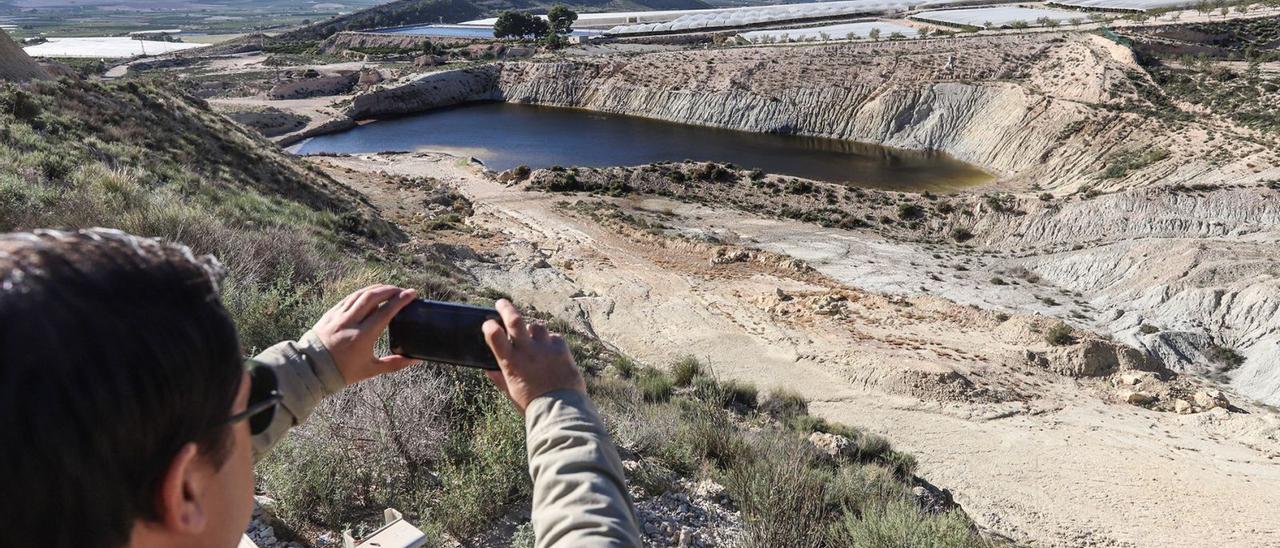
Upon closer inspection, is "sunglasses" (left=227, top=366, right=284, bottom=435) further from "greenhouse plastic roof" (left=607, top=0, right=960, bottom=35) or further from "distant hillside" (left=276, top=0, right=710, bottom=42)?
"distant hillside" (left=276, top=0, right=710, bottom=42)

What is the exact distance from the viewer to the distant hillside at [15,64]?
21692 mm

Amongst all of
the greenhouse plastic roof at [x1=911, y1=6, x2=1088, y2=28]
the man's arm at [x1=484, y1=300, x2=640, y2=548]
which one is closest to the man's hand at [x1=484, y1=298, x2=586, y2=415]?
the man's arm at [x1=484, y1=300, x2=640, y2=548]

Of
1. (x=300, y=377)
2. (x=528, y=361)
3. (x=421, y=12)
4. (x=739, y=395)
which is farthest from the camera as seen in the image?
(x=421, y=12)

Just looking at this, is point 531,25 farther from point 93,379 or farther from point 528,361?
point 93,379

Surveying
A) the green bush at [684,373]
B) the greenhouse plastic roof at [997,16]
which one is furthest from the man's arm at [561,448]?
the greenhouse plastic roof at [997,16]

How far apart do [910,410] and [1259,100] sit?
3228 centimetres

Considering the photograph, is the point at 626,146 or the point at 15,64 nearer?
the point at 15,64

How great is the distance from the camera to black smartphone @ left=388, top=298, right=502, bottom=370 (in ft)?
7.37

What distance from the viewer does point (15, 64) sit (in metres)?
22.5

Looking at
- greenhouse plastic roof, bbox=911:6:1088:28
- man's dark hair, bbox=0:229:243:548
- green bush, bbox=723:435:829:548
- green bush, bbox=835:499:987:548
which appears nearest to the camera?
man's dark hair, bbox=0:229:243:548

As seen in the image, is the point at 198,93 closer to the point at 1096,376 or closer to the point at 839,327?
the point at 839,327

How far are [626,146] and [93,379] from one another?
4965 centimetres

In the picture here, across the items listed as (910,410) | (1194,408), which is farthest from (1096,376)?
(910,410)

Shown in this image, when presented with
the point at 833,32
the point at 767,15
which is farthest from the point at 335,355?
the point at 767,15
